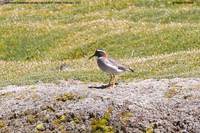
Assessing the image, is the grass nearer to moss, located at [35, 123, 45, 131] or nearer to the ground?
the ground

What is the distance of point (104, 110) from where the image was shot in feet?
54.0

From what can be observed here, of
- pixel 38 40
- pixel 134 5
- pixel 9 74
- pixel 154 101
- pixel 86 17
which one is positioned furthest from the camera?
pixel 134 5

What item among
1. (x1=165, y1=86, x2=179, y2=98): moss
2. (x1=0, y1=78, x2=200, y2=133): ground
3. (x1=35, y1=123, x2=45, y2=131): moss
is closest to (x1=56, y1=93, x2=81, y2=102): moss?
(x1=0, y1=78, x2=200, y2=133): ground

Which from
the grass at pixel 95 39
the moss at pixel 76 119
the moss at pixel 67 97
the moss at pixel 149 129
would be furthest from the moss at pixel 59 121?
the grass at pixel 95 39

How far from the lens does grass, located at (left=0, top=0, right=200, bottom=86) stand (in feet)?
91.7

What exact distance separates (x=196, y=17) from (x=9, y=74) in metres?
16.4

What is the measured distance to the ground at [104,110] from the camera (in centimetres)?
1622

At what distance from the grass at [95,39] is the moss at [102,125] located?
799 centimetres

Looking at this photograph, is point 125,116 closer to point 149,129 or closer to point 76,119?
point 149,129

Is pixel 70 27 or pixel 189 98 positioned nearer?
pixel 189 98

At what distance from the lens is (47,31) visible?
41750mm

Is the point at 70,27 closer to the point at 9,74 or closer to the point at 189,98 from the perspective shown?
the point at 9,74

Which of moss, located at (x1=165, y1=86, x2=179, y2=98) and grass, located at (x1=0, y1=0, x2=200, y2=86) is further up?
moss, located at (x1=165, y1=86, x2=179, y2=98)

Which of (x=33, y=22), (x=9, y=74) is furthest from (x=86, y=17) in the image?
(x=9, y=74)
